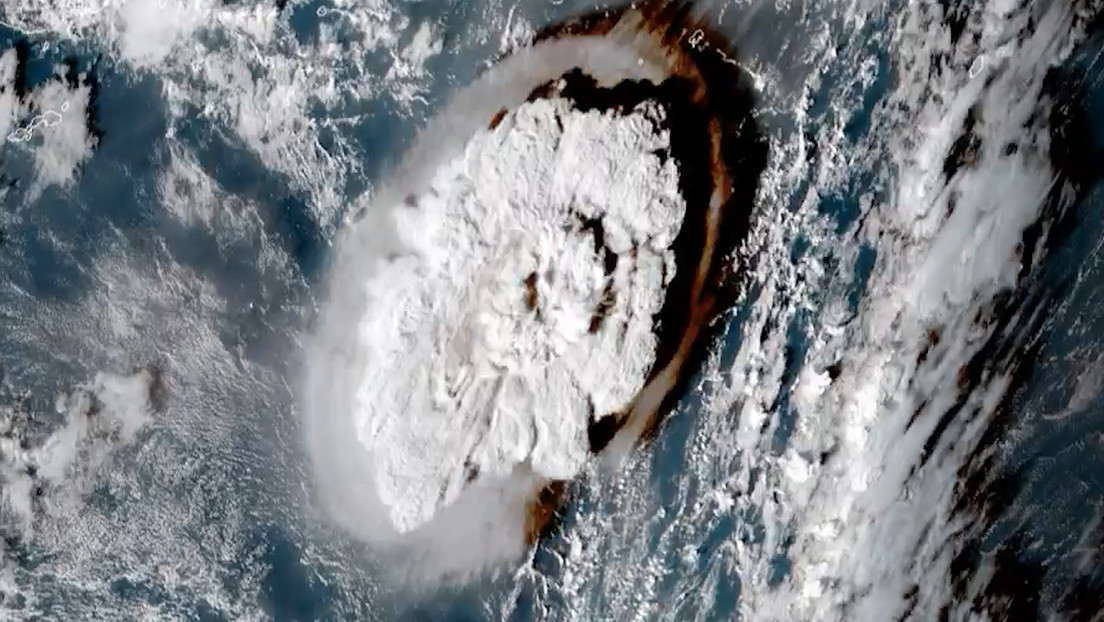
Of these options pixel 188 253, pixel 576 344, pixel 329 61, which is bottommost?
pixel 188 253

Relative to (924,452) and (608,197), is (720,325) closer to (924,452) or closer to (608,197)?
(608,197)

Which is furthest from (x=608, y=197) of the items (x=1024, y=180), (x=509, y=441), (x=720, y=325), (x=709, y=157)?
(x=1024, y=180)

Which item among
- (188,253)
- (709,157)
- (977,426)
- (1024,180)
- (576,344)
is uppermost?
(1024,180)

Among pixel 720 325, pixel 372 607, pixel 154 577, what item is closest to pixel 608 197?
pixel 720 325

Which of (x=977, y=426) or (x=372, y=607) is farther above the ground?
(x=977, y=426)

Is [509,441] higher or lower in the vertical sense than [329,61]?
lower

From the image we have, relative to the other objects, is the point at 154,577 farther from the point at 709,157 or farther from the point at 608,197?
the point at 709,157
